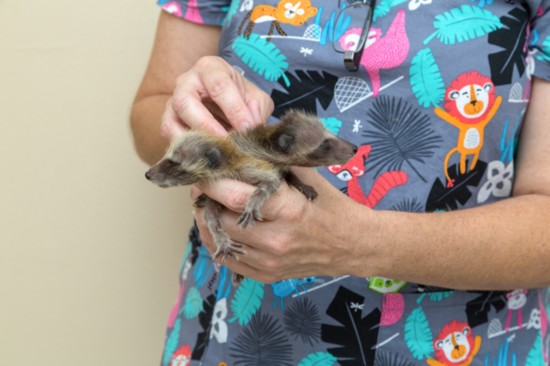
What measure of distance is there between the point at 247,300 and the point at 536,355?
1.46 feet

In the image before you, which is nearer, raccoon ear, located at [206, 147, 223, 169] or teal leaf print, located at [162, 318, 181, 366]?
raccoon ear, located at [206, 147, 223, 169]

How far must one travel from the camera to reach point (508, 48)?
35.3 inches

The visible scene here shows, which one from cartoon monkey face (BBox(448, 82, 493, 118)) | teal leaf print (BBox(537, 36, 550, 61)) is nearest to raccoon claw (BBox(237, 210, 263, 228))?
cartoon monkey face (BBox(448, 82, 493, 118))

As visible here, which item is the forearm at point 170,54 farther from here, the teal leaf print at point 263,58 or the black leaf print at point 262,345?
the black leaf print at point 262,345

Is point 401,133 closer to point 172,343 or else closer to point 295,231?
point 295,231

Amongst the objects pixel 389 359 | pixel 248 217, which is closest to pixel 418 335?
pixel 389 359

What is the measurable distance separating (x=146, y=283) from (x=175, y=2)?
2.39 ft

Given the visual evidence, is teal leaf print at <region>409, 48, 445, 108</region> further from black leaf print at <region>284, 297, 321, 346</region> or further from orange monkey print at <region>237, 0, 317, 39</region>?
black leaf print at <region>284, 297, 321, 346</region>

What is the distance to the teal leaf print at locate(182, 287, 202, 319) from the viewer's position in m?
1.01

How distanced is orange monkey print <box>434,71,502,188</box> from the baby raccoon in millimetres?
233

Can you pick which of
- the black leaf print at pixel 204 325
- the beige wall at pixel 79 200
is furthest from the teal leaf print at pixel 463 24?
the beige wall at pixel 79 200

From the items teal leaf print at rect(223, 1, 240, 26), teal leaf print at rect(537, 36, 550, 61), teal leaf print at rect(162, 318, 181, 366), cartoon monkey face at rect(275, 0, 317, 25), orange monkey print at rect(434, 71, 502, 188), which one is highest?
teal leaf print at rect(537, 36, 550, 61)

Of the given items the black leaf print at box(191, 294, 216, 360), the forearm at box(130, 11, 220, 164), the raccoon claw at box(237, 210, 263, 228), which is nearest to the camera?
the raccoon claw at box(237, 210, 263, 228)

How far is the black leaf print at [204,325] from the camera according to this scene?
98 cm
